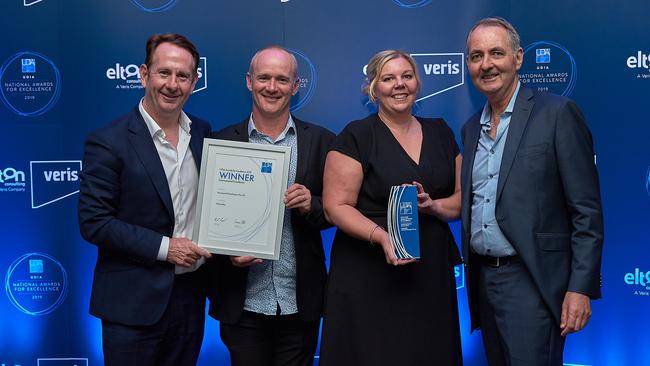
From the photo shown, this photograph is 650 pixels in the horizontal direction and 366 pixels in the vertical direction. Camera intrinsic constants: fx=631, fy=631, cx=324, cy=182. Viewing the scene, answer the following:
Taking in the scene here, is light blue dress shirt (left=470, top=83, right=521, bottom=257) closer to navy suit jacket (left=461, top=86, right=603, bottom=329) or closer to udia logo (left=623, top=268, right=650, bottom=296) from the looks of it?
navy suit jacket (left=461, top=86, right=603, bottom=329)

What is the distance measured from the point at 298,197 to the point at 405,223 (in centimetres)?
46

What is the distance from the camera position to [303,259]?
2688 mm

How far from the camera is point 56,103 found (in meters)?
4.21

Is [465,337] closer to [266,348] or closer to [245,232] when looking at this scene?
[266,348]

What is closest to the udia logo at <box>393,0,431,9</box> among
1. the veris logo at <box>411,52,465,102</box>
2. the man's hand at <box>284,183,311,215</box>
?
the veris logo at <box>411,52,465,102</box>

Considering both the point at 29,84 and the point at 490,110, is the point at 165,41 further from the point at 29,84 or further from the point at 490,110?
the point at 29,84

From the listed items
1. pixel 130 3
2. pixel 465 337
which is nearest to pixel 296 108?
pixel 130 3

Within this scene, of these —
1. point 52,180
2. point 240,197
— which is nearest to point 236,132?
point 240,197

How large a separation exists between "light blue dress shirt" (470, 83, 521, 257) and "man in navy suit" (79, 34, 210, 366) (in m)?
1.07

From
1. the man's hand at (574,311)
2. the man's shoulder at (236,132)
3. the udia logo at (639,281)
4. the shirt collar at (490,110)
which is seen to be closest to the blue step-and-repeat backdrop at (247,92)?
the udia logo at (639,281)

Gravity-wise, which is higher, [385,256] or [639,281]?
[385,256]

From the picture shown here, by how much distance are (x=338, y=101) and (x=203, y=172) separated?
1.81 meters

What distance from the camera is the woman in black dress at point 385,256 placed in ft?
8.35

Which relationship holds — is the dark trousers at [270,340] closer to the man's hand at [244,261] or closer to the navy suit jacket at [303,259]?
the navy suit jacket at [303,259]
